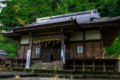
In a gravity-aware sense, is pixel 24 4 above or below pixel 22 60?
above

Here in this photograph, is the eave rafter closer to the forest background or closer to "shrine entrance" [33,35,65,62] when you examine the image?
"shrine entrance" [33,35,65,62]

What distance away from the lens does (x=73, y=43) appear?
429 inches

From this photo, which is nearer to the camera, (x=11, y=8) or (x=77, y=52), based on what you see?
(x=11, y=8)

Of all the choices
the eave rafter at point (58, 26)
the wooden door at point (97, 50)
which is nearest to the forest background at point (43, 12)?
the eave rafter at point (58, 26)

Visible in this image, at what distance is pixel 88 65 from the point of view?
8758 mm

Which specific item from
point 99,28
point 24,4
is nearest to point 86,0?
point 24,4

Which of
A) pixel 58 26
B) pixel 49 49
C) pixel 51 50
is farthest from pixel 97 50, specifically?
pixel 49 49

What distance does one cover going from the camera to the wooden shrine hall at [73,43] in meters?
8.76

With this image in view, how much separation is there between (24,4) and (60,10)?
32.5 feet

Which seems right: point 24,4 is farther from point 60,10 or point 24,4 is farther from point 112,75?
point 112,75

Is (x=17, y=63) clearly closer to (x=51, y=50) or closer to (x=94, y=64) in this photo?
(x=51, y=50)

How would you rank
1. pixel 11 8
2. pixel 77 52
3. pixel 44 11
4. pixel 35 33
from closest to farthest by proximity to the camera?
pixel 11 8
pixel 77 52
pixel 35 33
pixel 44 11

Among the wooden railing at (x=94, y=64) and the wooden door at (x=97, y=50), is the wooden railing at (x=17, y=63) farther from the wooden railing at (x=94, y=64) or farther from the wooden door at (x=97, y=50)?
the wooden door at (x=97, y=50)

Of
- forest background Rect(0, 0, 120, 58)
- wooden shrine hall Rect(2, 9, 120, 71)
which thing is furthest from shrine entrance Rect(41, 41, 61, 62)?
forest background Rect(0, 0, 120, 58)
